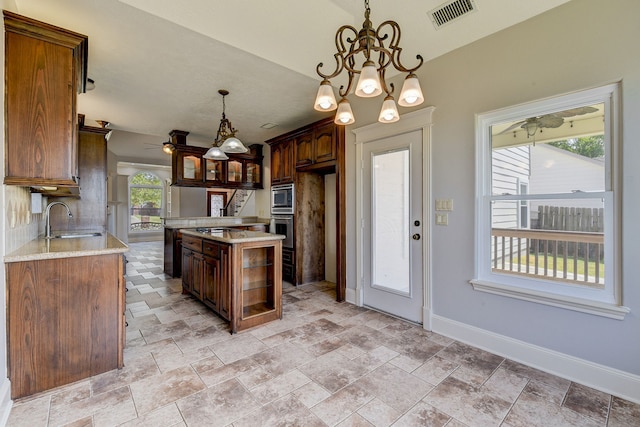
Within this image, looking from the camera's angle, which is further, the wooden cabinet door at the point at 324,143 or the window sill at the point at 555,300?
the wooden cabinet door at the point at 324,143

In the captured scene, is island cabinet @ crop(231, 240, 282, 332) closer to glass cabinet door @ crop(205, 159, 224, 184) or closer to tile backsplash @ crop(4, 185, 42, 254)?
tile backsplash @ crop(4, 185, 42, 254)

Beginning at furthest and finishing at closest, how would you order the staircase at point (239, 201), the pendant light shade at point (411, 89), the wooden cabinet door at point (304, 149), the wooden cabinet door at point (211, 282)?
the staircase at point (239, 201) < the wooden cabinet door at point (304, 149) < the wooden cabinet door at point (211, 282) < the pendant light shade at point (411, 89)

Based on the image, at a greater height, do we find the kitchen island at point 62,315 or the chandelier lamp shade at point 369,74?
the chandelier lamp shade at point 369,74

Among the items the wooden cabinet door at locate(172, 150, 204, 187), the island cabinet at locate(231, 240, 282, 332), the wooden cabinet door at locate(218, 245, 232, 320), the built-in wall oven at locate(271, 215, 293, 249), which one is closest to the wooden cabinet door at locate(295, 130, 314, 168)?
the built-in wall oven at locate(271, 215, 293, 249)

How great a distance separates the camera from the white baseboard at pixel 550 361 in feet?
6.13

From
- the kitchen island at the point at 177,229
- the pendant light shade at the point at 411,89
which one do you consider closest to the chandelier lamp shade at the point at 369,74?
the pendant light shade at the point at 411,89

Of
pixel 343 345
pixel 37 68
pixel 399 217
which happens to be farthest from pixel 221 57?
pixel 343 345

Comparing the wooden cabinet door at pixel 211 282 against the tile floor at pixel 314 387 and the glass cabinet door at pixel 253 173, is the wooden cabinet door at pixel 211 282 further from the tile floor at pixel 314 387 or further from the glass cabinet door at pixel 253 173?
the glass cabinet door at pixel 253 173

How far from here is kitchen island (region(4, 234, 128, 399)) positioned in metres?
1.84

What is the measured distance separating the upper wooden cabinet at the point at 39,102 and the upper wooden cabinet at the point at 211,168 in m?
3.03

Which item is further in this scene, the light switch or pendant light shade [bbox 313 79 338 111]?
the light switch

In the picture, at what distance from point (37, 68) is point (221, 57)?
1.40 m

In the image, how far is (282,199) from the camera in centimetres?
490

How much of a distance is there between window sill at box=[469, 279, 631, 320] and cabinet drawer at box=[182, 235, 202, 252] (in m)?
2.98
